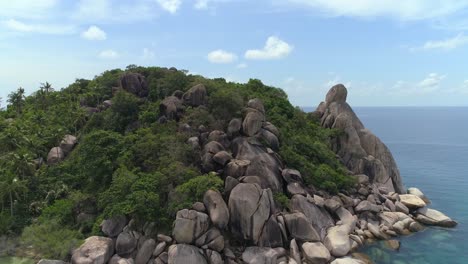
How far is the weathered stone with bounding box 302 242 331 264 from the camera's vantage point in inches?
1067

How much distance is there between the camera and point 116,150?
34781mm

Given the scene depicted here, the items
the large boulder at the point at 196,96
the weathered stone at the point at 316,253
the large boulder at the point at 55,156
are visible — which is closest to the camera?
the weathered stone at the point at 316,253

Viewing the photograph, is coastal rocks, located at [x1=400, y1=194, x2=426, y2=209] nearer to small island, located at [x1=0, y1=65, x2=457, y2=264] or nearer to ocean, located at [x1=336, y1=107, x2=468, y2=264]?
small island, located at [x1=0, y1=65, x2=457, y2=264]

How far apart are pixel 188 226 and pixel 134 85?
2632cm

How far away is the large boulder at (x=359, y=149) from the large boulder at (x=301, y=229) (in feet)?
53.6

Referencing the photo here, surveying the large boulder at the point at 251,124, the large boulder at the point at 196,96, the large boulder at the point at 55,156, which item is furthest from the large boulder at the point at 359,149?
the large boulder at the point at 55,156

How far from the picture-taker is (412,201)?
39.2 metres

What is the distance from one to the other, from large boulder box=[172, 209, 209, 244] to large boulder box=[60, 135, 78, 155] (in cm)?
2183

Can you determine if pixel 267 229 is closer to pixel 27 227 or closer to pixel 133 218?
pixel 133 218

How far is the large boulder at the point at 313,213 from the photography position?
31.6m

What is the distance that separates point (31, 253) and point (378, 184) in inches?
1436

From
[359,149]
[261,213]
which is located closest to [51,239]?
[261,213]

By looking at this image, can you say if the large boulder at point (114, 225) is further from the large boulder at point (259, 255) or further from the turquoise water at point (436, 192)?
the turquoise water at point (436, 192)

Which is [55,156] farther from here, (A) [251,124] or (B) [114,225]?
(A) [251,124]
